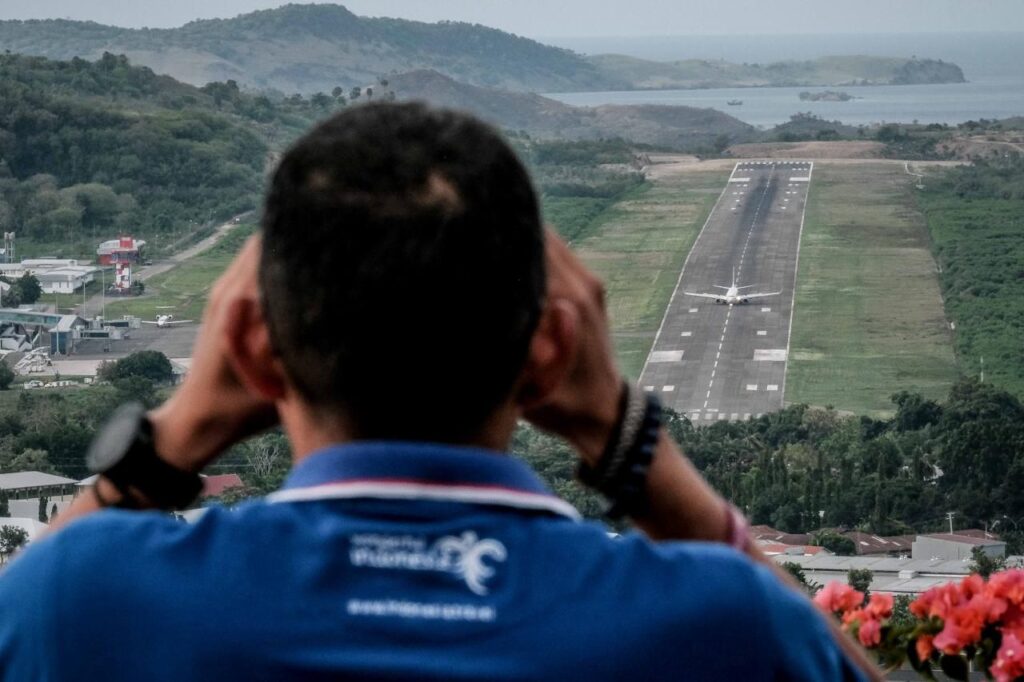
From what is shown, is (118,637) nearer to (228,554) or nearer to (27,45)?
(228,554)

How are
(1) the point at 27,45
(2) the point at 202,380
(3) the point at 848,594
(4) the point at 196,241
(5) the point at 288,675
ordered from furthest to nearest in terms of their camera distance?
(1) the point at 27,45, (4) the point at 196,241, (3) the point at 848,594, (2) the point at 202,380, (5) the point at 288,675

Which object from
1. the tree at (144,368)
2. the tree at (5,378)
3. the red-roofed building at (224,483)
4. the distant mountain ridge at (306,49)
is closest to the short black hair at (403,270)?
the red-roofed building at (224,483)

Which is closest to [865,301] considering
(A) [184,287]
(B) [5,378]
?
(A) [184,287]

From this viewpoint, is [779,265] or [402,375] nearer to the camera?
[402,375]

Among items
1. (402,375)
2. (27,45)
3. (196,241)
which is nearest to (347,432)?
(402,375)

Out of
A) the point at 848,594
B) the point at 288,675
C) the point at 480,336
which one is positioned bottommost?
the point at 848,594

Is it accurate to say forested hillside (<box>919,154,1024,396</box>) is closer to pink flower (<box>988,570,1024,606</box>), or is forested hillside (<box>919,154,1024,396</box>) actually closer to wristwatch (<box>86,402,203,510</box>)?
pink flower (<box>988,570,1024,606</box>)

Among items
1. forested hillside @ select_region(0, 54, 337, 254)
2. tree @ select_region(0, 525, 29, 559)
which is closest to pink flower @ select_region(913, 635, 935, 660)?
tree @ select_region(0, 525, 29, 559)

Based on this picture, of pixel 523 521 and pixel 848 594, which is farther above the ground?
pixel 523 521

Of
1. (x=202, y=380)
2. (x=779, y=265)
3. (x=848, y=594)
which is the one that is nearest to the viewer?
(x=202, y=380)
